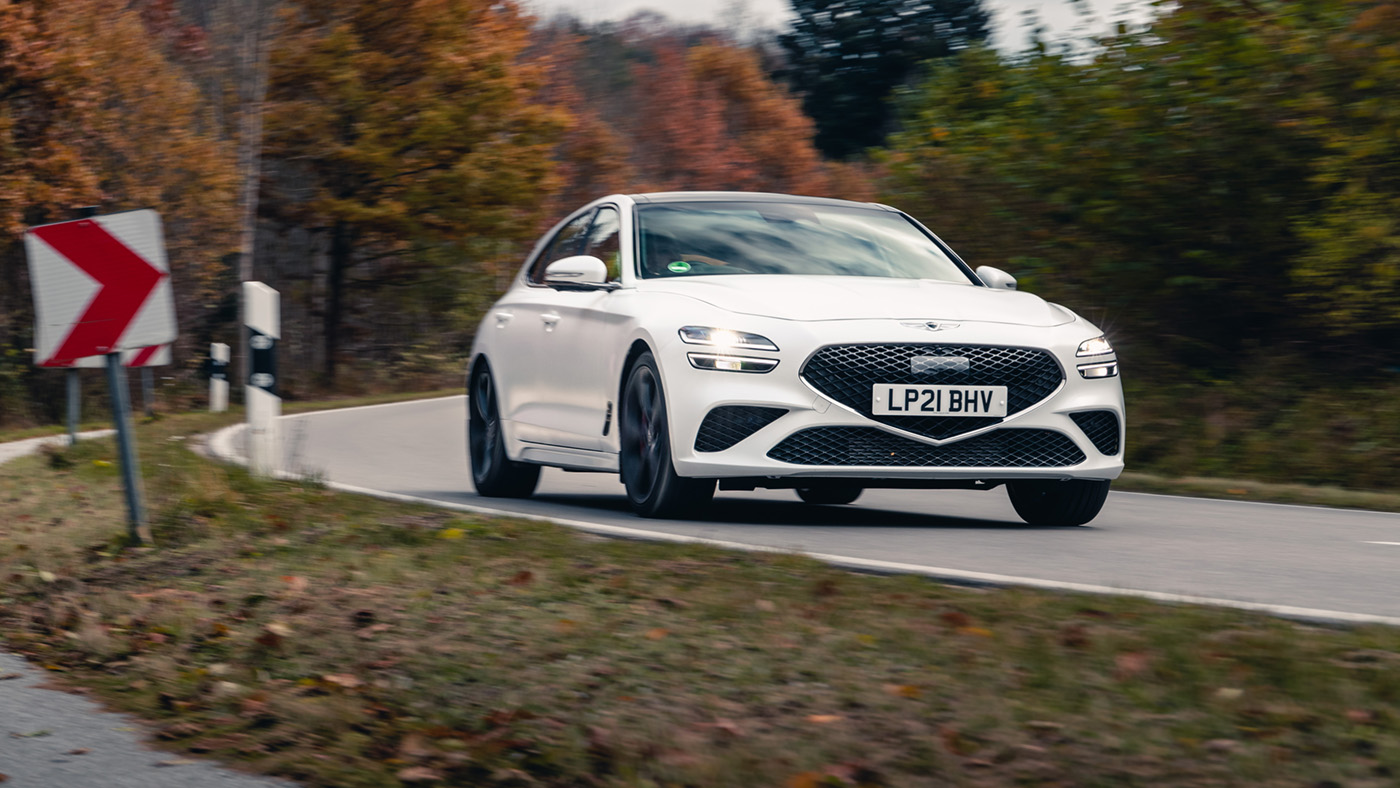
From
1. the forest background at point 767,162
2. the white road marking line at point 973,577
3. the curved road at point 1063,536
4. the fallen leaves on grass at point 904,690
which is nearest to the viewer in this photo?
the fallen leaves on grass at point 904,690

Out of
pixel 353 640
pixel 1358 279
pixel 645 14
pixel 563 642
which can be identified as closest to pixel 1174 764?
pixel 563 642

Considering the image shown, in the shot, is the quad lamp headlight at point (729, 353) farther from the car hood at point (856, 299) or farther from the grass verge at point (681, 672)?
the grass verge at point (681, 672)

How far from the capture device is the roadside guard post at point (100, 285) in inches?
311

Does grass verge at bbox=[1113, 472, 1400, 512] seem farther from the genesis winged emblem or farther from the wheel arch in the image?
the wheel arch

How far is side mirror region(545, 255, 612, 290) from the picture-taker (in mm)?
8750

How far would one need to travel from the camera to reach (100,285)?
7949 millimetres

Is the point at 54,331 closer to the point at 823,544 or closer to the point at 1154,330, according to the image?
the point at 823,544

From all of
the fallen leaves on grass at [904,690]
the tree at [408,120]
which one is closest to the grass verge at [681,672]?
the fallen leaves on grass at [904,690]

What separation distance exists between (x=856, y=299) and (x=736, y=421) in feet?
2.67

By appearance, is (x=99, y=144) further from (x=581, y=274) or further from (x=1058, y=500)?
(x=1058, y=500)

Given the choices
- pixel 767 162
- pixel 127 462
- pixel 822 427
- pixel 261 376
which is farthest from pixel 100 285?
pixel 767 162

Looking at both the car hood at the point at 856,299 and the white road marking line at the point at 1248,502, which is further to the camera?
the white road marking line at the point at 1248,502

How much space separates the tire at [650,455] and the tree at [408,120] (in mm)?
25039

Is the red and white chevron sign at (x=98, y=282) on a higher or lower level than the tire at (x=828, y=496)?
higher
